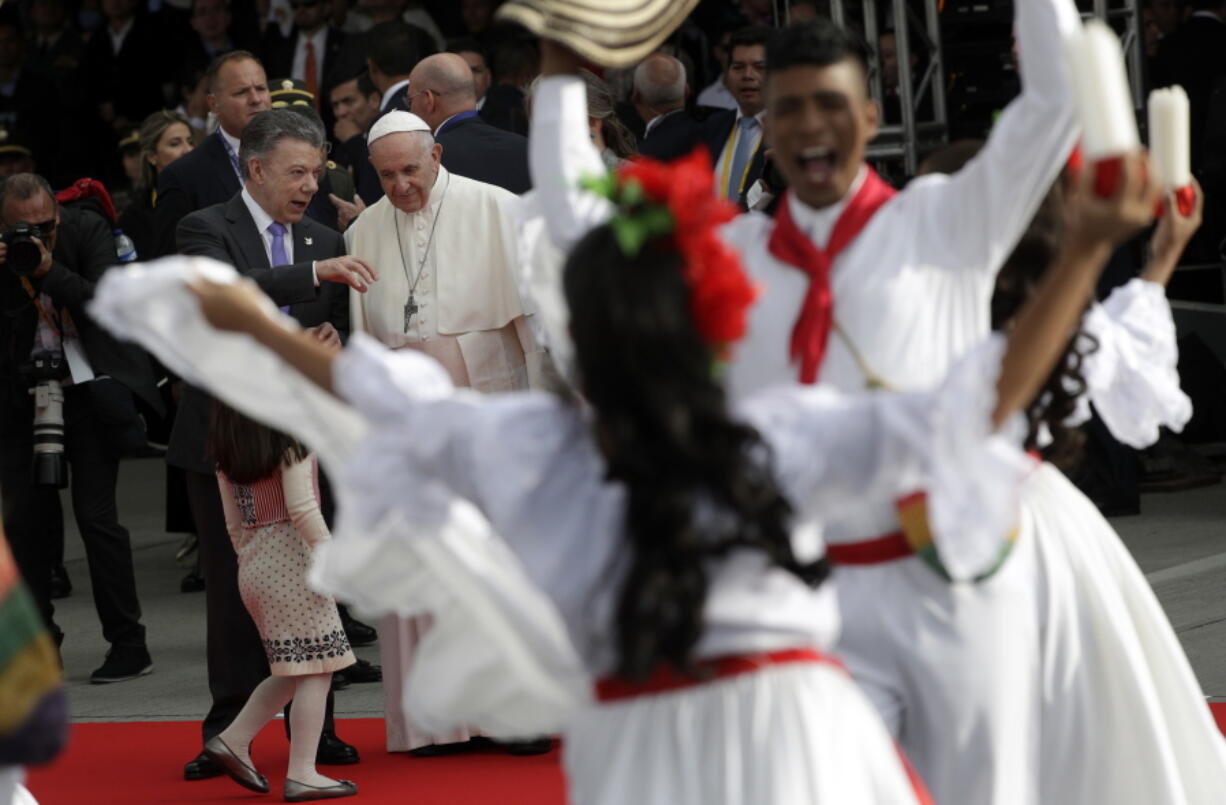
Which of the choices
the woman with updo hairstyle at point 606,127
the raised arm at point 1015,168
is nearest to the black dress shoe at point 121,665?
the woman with updo hairstyle at point 606,127

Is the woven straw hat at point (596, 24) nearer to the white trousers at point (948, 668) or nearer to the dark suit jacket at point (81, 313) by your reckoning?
the white trousers at point (948, 668)

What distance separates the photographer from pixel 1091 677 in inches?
151

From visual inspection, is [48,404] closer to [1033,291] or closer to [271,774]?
[271,774]

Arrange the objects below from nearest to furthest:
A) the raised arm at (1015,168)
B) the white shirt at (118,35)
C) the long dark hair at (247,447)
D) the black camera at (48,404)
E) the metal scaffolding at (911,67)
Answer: the raised arm at (1015,168), the long dark hair at (247,447), the black camera at (48,404), the metal scaffolding at (911,67), the white shirt at (118,35)

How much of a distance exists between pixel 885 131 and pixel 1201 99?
→ 1.96 metres

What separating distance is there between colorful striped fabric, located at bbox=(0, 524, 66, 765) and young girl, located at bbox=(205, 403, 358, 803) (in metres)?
2.94

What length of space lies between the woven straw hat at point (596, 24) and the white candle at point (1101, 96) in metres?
0.93

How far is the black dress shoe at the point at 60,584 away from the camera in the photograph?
29.9 ft

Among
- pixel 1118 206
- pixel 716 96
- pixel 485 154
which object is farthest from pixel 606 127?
pixel 1118 206

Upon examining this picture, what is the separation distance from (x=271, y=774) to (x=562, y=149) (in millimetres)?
3164

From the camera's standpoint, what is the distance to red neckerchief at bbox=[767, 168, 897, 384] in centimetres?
346

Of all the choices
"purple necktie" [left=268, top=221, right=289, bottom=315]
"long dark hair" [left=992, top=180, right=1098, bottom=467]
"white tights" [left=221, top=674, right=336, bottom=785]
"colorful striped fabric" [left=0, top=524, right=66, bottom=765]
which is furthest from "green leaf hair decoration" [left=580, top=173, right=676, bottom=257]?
"purple necktie" [left=268, top=221, right=289, bottom=315]

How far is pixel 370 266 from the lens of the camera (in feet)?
20.4

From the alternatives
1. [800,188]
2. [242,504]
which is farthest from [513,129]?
[800,188]
